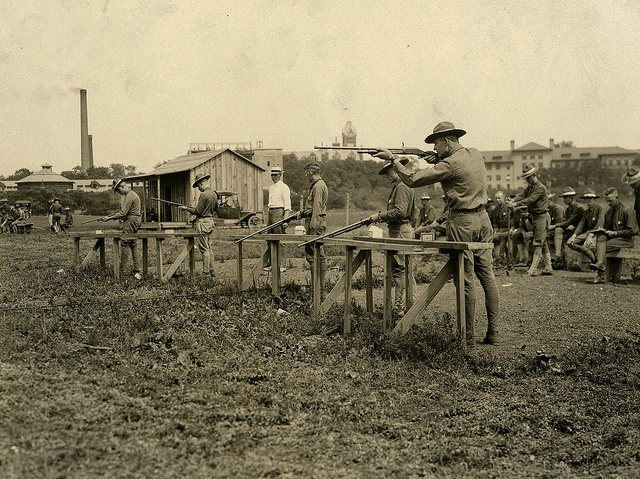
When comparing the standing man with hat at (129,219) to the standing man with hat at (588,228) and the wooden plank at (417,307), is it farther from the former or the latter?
the standing man with hat at (588,228)

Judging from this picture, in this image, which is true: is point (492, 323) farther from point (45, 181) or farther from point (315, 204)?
point (45, 181)

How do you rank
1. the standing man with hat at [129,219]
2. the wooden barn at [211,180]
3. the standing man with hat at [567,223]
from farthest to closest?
the wooden barn at [211,180]
the standing man with hat at [567,223]
the standing man with hat at [129,219]

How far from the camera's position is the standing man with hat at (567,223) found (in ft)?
48.8

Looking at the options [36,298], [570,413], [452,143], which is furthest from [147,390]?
[36,298]

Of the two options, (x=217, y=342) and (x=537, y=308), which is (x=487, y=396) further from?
(x=537, y=308)

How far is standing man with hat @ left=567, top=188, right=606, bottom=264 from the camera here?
45.1ft

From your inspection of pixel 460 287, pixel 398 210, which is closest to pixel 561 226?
pixel 398 210

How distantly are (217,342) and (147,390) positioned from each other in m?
1.64

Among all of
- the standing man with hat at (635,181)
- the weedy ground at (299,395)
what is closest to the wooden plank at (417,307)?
the weedy ground at (299,395)

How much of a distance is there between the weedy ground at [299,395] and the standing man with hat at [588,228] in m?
5.34

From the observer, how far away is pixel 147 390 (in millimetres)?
5020

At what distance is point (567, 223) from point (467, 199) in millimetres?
8864

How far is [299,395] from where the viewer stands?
5148mm

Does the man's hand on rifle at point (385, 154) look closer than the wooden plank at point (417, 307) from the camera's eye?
No
